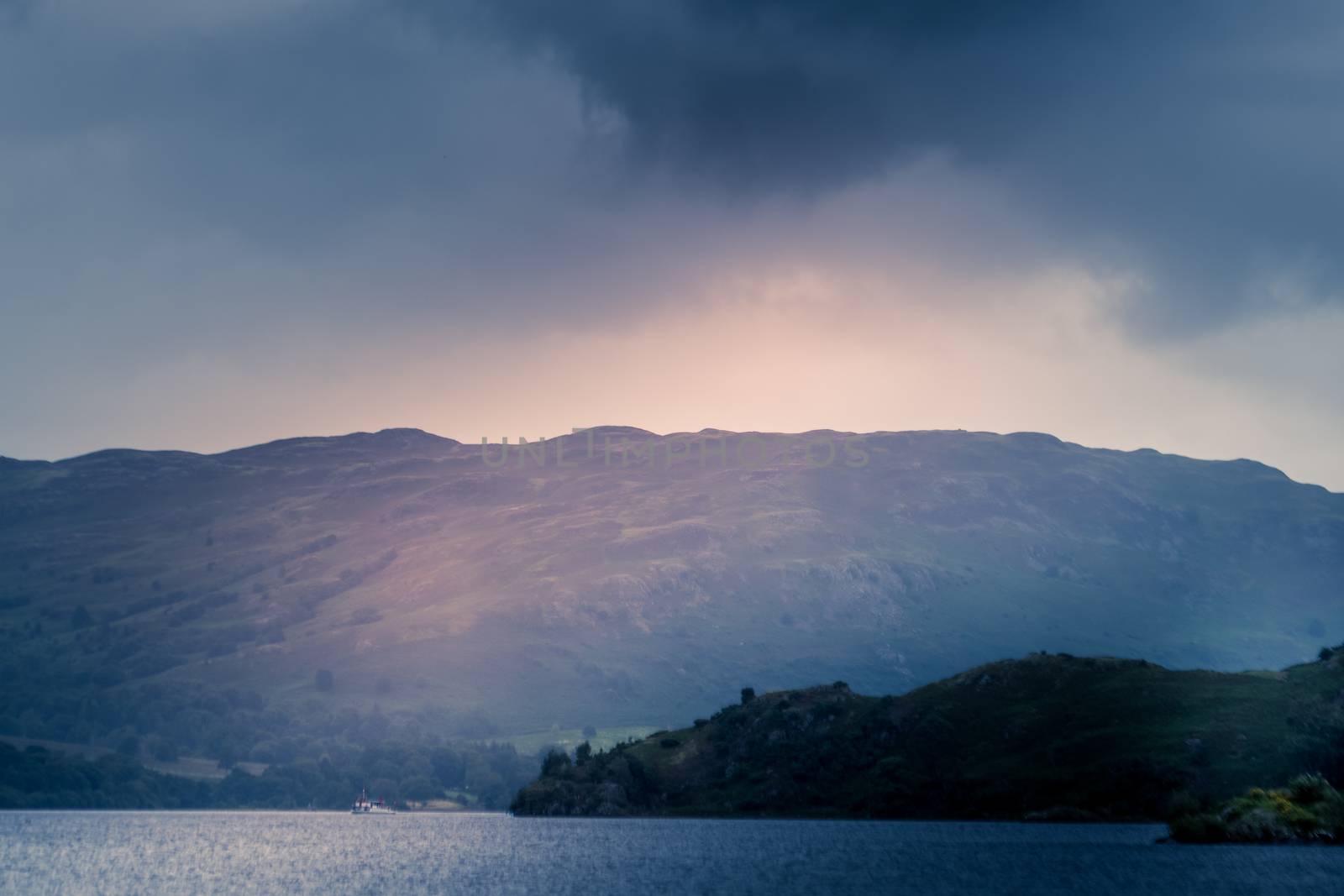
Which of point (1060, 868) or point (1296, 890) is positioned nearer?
point (1296, 890)

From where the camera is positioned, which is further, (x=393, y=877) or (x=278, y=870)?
(x=278, y=870)

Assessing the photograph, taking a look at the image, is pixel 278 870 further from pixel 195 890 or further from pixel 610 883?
pixel 610 883

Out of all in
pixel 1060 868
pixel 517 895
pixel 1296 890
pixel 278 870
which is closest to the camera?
pixel 1296 890

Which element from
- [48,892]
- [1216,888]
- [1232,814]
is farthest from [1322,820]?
[48,892]

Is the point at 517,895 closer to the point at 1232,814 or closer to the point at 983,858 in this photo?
the point at 983,858

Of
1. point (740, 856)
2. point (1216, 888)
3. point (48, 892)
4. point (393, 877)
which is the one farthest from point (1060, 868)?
point (48, 892)

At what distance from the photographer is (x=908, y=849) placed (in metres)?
196

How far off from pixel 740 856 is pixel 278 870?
6759cm

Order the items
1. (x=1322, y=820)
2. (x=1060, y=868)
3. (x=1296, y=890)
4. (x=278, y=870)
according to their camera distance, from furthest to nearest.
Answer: (x=1322, y=820), (x=278, y=870), (x=1060, y=868), (x=1296, y=890)

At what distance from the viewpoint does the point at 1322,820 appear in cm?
18900

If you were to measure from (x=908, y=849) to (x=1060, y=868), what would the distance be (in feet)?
120

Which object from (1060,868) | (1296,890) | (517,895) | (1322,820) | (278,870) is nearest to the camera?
(1296,890)

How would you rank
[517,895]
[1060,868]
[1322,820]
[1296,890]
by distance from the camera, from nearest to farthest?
1. [1296,890]
2. [517,895]
3. [1060,868]
4. [1322,820]

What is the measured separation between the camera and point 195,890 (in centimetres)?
15025
